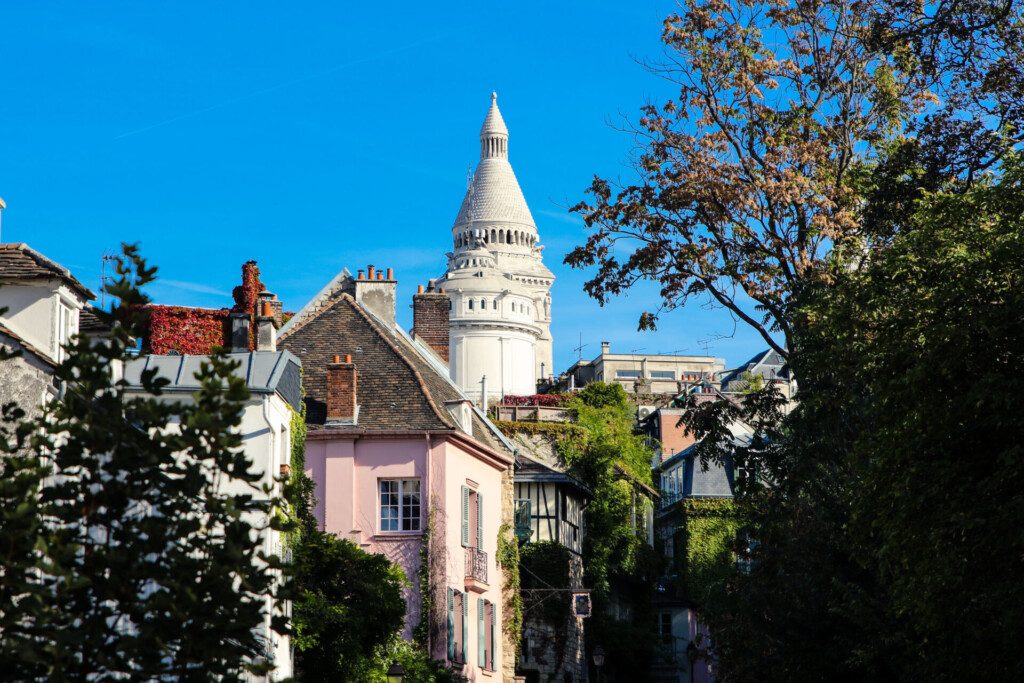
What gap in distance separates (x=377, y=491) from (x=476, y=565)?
3.77 metres

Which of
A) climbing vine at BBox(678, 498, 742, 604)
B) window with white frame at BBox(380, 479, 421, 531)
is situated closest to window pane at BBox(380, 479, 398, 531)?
window with white frame at BBox(380, 479, 421, 531)

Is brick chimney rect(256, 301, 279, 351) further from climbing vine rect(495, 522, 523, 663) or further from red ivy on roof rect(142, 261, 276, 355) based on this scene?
climbing vine rect(495, 522, 523, 663)

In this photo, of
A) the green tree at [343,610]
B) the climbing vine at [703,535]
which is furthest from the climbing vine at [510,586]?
the climbing vine at [703,535]

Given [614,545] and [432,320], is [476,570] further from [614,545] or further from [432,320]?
[614,545]

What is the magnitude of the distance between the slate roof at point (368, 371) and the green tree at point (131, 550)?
82.3 feet

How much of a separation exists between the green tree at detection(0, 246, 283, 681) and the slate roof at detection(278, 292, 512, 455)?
25.1 meters

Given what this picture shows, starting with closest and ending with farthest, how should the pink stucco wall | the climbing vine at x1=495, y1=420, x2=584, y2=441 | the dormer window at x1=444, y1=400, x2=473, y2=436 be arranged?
the pink stucco wall, the dormer window at x1=444, y1=400, x2=473, y2=436, the climbing vine at x1=495, y1=420, x2=584, y2=441

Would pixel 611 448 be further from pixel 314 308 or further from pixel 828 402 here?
pixel 828 402

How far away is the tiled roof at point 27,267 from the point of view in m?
22.8

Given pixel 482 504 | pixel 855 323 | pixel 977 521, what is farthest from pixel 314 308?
pixel 977 521

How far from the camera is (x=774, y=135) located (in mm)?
36438

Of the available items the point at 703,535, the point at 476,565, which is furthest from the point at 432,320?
the point at 703,535

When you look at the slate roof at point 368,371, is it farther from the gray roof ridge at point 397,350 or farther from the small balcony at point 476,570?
the small balcony at point 476,570

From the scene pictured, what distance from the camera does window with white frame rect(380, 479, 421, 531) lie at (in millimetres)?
38062
